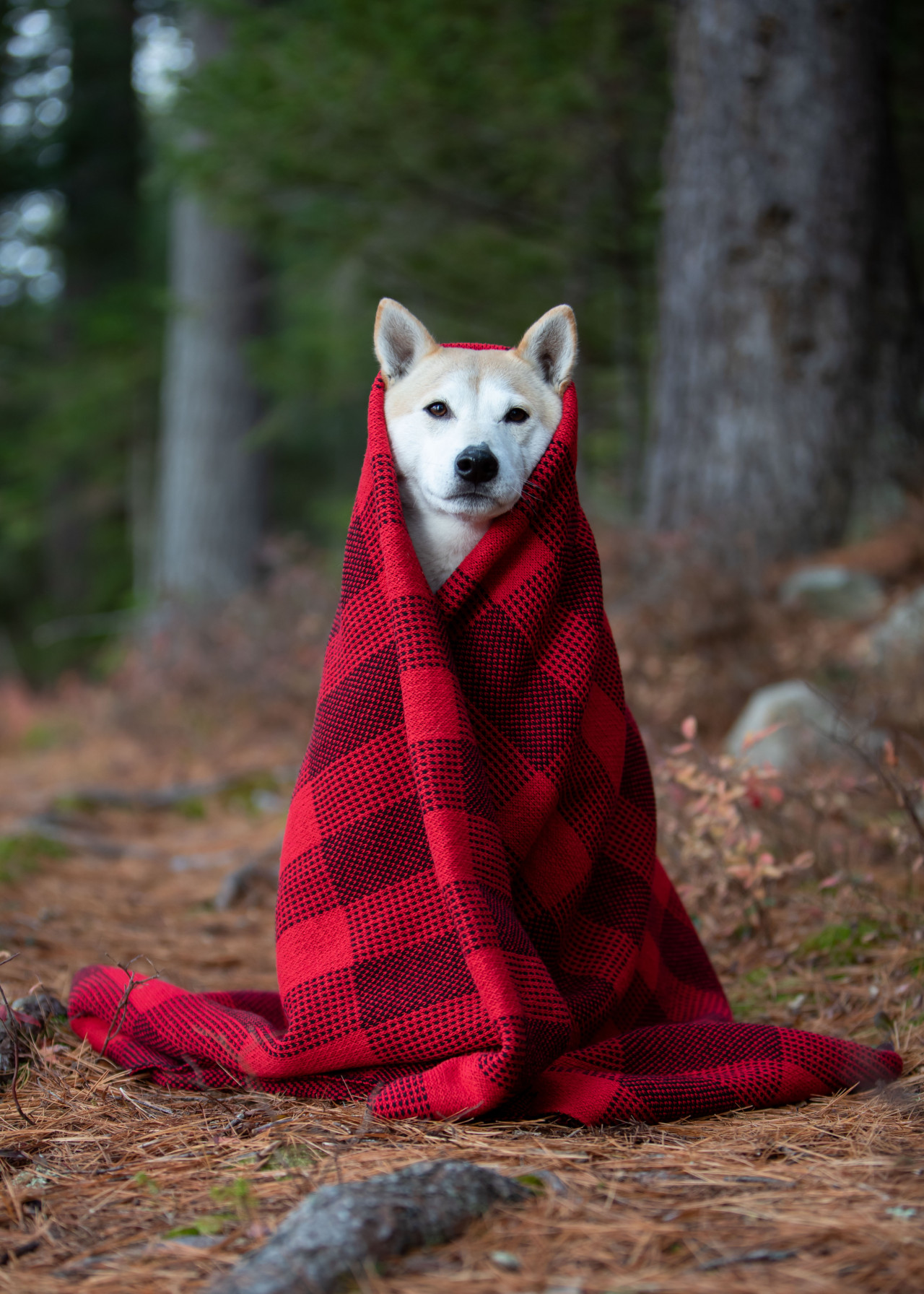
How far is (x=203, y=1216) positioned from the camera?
1468 millimetres

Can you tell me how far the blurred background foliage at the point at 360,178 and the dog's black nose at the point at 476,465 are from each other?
464cm

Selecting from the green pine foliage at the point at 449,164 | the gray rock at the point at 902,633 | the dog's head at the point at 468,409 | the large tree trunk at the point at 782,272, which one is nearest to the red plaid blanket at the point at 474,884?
the dog's head at the point at 468,409

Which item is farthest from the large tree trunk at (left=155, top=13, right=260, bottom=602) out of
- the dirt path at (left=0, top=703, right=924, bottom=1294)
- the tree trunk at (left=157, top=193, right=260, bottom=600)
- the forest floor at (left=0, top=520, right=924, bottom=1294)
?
the dirt path at (left=0, top=703, right=924, bottom=1294)

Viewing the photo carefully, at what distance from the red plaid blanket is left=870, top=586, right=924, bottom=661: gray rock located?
6.95ft

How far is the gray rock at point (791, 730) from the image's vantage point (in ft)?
11.4

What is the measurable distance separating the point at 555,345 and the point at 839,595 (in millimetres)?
2895

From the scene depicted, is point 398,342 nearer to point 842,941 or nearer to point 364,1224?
point 364,1224

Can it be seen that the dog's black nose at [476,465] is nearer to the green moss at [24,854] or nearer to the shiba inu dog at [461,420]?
the shiba inu dog at [461,420]

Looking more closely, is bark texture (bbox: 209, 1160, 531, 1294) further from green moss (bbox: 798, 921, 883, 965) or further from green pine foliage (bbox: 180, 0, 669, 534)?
green pine foliage (bbox: 180, 0, 669, 534)

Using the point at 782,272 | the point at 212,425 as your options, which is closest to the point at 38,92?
the point at 212,425

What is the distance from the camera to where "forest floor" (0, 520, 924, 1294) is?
1.33m

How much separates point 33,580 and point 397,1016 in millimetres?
15518

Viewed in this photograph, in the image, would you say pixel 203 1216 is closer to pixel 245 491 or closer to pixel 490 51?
pixel 490 51

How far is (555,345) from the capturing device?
7.70 feet
